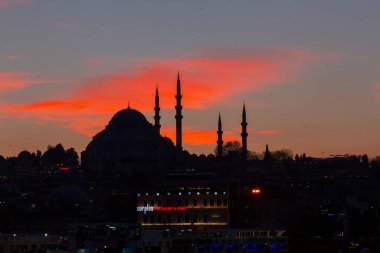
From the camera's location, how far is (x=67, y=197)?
4710 inches

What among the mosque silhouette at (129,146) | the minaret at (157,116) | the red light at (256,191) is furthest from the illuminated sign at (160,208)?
the minaret at (157,116)

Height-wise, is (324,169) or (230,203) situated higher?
(324,169)

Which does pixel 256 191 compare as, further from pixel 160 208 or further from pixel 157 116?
pixel 157 116

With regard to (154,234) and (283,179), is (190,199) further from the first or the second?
(283,179)

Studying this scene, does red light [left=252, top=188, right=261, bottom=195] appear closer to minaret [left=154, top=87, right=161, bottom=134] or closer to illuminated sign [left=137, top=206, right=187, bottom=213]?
illuminated sign [left=137, top=206, right=187, bottom=213]

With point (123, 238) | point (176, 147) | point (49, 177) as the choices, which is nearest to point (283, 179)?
point (176, 147)

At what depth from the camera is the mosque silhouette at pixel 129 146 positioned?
519ft

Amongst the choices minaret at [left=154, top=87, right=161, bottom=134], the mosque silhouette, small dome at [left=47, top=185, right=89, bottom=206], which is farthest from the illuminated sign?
minaret at [left=154, top=87, right=161, bottom=134]

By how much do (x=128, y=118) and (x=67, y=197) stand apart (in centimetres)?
4150

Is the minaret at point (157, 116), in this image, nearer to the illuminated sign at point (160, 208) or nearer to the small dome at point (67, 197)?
the small dome at point (67, 197)

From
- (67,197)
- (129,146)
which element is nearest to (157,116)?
(129,146)

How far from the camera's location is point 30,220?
338 ft

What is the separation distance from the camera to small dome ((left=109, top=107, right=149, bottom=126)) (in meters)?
160

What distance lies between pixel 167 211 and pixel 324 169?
87.8 meters
